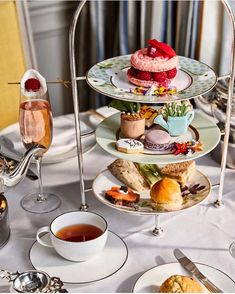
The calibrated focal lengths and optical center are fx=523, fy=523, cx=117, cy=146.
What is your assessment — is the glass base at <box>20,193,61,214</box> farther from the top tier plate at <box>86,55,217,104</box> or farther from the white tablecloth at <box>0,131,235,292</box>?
the top tier plate at <box>86,55,217,104</box>

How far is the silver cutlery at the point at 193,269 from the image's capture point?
0.90 m

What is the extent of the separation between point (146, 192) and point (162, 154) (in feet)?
0.35

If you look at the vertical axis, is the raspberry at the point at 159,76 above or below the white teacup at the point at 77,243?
above

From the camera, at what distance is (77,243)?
3.09 ft

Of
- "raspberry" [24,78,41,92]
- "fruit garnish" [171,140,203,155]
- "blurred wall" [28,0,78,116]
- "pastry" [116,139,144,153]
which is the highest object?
"raspberry" [24,78,41,92]

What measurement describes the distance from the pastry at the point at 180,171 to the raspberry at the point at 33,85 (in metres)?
0.33

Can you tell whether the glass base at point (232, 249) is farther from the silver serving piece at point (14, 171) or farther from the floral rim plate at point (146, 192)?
the silver serving piece at point (14, 171)

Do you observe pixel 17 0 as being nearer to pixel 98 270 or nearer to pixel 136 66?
pixel 136 66

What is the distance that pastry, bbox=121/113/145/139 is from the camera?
3.61ft

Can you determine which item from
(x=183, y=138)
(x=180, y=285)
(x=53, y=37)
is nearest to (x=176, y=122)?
(x=183, y=138)

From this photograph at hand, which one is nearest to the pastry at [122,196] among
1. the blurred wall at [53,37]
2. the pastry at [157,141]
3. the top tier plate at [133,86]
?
the pastry at [157,141]

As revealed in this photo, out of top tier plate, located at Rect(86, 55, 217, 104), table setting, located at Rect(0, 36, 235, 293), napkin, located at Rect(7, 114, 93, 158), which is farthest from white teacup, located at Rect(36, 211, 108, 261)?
napkin, located at Rect(7, 114, 93, 158)

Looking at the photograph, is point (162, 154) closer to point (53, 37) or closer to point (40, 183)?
point (40, 183)

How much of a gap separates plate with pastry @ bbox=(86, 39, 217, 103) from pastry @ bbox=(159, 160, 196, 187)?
0.60 ft
